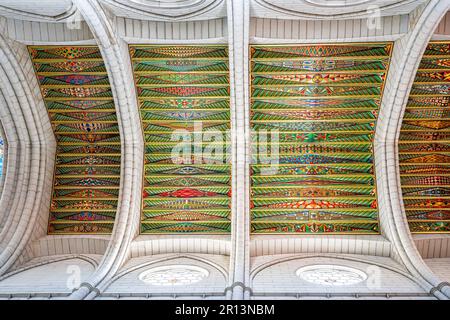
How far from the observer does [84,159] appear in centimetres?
1420

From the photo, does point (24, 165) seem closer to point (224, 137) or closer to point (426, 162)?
point (224, 137)

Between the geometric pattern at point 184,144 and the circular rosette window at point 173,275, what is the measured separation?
1.32 m

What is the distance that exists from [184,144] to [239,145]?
180 cm

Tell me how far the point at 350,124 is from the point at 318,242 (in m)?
3.68

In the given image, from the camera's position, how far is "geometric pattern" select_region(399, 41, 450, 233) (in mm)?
13227

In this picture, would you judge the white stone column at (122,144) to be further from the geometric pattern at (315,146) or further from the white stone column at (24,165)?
the geometric pattern at (315,146)

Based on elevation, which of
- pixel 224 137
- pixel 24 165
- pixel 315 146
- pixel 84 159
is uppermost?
pixel 224 137

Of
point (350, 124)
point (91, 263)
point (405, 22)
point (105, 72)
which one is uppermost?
point (405, 22)

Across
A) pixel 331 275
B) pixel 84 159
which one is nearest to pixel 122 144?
pixel 84 159

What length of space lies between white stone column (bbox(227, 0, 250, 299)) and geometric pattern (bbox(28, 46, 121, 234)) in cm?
374

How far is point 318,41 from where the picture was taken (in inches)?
465
